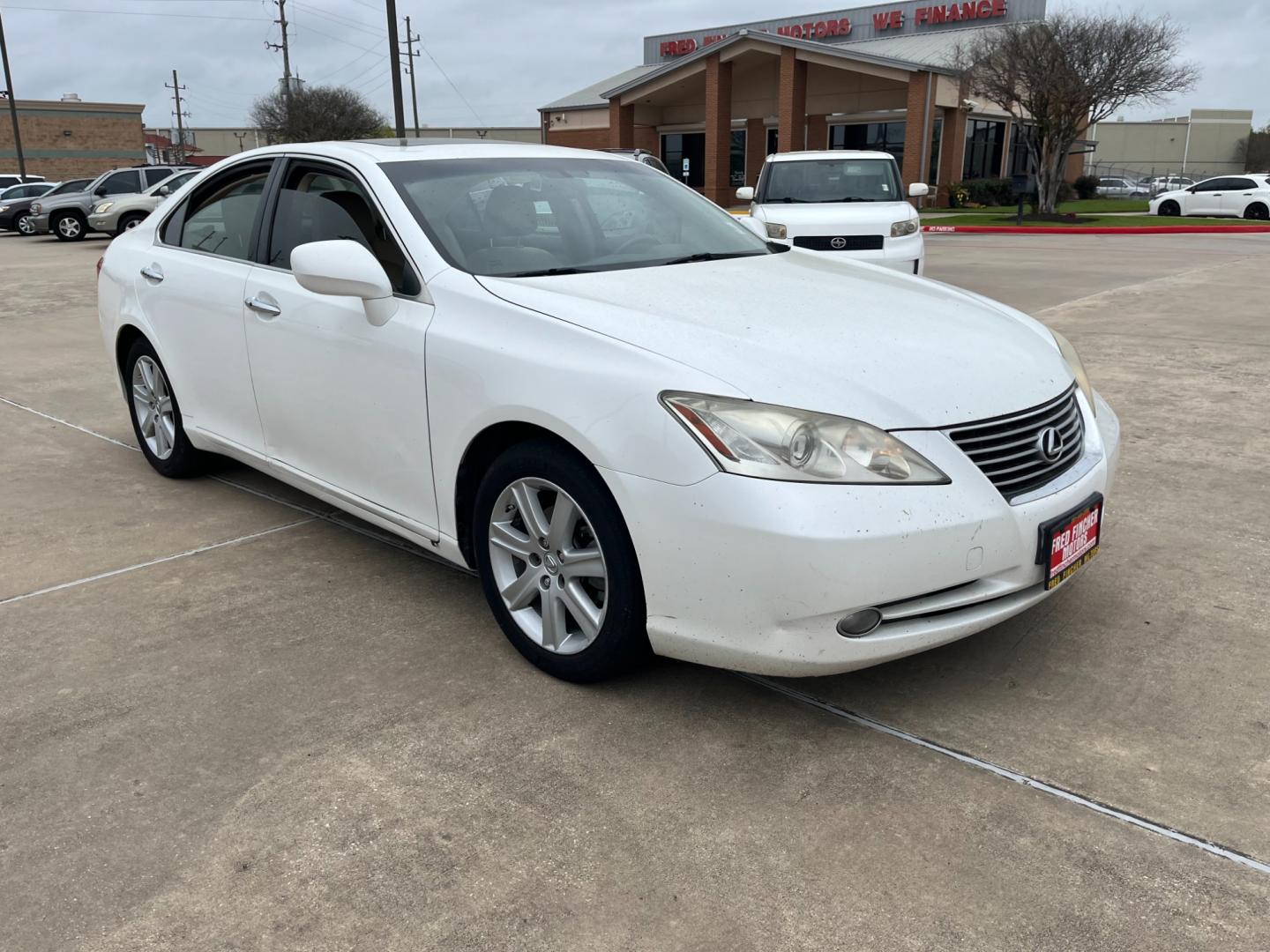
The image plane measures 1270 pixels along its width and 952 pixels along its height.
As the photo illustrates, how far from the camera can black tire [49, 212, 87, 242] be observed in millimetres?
24906

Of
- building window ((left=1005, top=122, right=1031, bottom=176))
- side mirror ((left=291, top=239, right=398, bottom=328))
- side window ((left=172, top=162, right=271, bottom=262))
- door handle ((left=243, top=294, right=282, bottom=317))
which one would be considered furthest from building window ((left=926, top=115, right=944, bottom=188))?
side mirror ((left=291, top=239, right=398, bottom=328))

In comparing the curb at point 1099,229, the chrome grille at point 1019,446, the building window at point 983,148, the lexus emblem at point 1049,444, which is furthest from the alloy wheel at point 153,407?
the building window at point 983,148

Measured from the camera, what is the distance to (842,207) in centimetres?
1149

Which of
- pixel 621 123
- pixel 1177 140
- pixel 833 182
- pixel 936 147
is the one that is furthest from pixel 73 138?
pixel 1177 140

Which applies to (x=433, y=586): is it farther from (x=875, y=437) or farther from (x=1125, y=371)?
(x=1125, y=371)

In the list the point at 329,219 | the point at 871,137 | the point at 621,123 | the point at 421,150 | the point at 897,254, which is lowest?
the point at 897,254

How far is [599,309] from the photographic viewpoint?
3084mm

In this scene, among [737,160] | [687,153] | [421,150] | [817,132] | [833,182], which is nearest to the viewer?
[421,150]

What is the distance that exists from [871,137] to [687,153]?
8209 millimetres

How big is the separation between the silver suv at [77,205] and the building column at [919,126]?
72.9 ft

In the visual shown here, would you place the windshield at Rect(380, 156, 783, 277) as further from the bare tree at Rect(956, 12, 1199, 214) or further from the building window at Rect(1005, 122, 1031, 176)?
the building window at Rect(1005, 122, 1031, 176)

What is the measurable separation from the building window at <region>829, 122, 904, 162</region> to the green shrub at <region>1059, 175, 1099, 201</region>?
29.5 feet

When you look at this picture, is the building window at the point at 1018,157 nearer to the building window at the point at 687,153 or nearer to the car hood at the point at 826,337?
the building window at the point at 687,153

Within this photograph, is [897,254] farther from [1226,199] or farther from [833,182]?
[1226,199]
